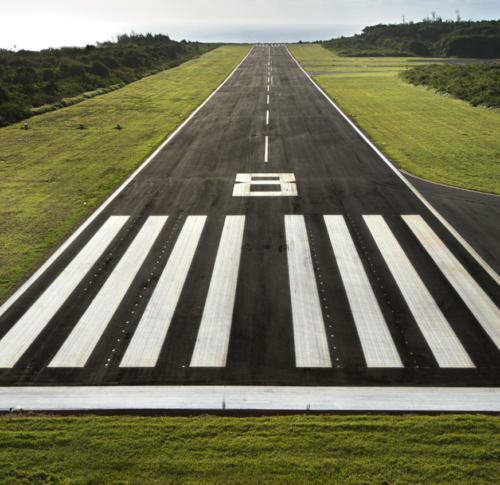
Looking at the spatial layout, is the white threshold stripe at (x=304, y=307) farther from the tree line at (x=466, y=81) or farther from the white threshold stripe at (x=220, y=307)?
the tree line at (x=466, y=81)

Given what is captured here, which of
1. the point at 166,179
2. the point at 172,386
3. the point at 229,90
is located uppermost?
the point at 229,90

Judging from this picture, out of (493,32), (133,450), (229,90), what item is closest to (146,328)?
(133,450)

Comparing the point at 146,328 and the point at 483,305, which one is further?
the point at 483,305

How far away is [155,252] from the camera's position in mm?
12539

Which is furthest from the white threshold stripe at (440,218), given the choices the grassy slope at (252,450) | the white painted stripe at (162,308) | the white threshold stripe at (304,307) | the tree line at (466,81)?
the tree line at (466,81)

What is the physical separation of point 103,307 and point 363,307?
6638mm

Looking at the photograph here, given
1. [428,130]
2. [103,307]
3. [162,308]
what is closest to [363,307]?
[162,308]

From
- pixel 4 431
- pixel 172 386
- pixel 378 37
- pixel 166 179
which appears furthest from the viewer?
pixel 378 37

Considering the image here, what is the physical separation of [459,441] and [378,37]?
124932mm

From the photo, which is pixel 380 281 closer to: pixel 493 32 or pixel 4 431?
pixel 4 431

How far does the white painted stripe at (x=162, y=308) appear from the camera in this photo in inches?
338

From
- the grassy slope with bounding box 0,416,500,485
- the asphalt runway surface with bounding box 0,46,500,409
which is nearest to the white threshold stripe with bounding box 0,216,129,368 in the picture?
the asphalt runway surface with bounding box 0,46,500,409

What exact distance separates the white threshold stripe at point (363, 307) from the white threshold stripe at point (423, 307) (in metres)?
0.87

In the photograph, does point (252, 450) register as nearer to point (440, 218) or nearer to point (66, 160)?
point (440, 218)
